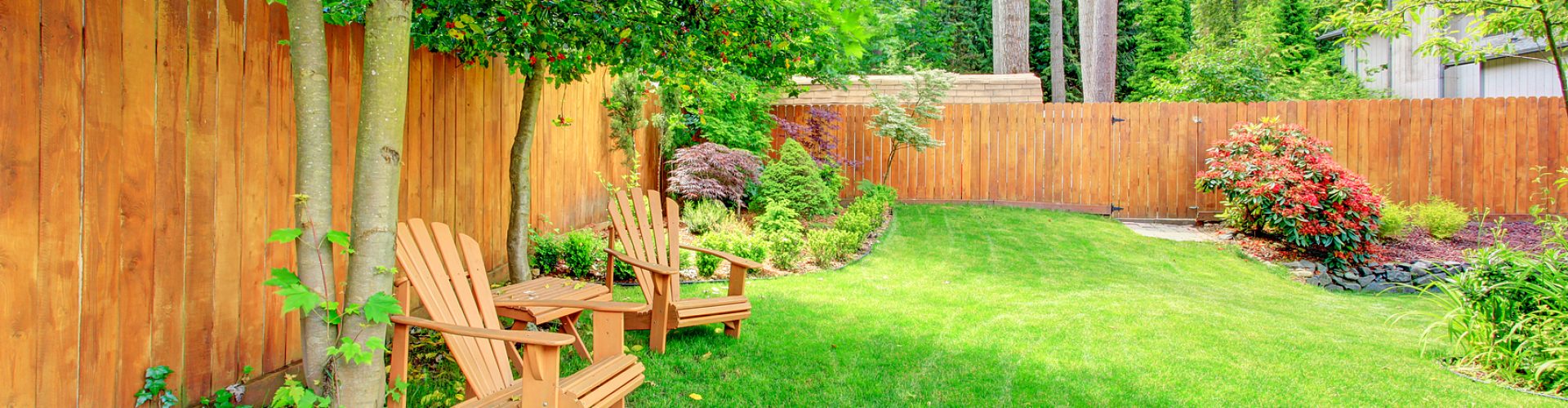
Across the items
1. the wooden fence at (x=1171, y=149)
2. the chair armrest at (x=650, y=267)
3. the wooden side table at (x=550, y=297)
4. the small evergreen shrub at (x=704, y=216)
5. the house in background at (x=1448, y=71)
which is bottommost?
the wooden side table at (x=550, y=297)

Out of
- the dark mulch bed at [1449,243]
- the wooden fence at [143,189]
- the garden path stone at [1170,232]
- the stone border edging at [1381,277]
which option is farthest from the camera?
the garden path stone at [1170,232]

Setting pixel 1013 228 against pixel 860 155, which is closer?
pixel 1013 228

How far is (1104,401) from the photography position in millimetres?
3111

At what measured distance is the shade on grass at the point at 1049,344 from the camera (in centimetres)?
323

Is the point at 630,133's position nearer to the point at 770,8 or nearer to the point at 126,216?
the point at 770,8

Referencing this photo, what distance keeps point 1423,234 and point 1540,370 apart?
6286 mm

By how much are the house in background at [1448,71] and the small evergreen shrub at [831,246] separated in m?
8.61

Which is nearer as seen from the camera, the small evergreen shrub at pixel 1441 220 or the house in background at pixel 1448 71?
the small evergreen shrub at pixel 1441 220

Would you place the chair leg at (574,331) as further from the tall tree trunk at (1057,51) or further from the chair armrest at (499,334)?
the tall tree trunk at (1057,51)

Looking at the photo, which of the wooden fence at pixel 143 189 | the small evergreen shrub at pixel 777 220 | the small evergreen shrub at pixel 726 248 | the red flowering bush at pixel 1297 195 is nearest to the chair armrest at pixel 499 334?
the wooden fence at pixel 143 189

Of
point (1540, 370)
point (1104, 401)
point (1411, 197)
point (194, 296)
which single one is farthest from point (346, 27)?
point (1411, 197)

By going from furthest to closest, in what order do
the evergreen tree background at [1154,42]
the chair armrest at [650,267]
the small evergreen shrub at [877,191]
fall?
the evergreen tree background at [1154,42] < the small evergreen shrub at [877,191] < the chair armrest at [650,267]

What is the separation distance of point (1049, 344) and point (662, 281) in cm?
196

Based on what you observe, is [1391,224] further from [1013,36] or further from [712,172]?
[1013,36]
